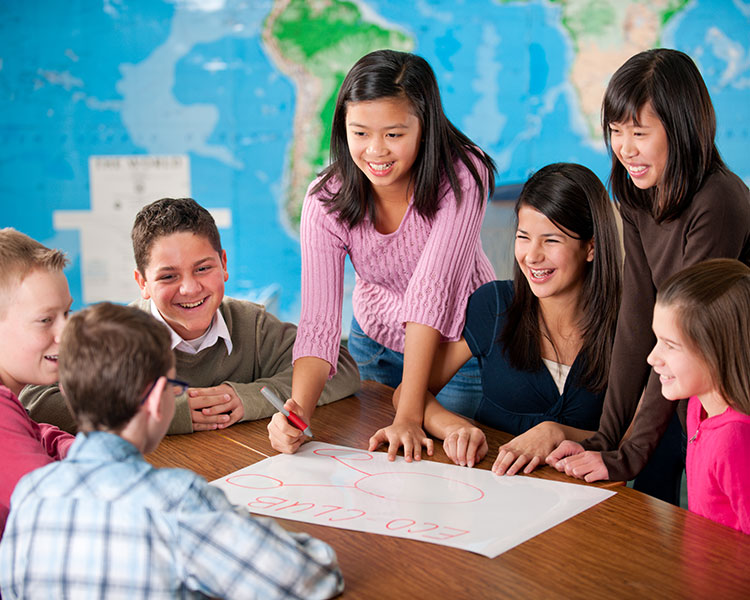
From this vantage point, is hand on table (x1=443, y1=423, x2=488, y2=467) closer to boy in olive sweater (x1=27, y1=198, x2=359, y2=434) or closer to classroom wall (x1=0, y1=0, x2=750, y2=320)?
boy in olive sweater (x1=27, y1=198, x2=359, y2=434)

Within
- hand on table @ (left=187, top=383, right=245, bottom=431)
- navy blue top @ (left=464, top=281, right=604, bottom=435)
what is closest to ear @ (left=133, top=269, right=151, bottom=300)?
hand on table @ (left=187, top=383, right=245, bottom=431)

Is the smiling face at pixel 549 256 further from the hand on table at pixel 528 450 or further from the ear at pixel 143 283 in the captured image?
the ear at pixel 143 283

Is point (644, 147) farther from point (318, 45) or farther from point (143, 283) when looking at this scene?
point (318, 45)

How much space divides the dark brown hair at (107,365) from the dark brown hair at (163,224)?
648 mm

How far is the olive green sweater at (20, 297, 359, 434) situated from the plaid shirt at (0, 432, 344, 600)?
56 cm

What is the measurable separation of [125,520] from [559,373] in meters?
0.92

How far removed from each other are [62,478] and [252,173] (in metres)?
3.02

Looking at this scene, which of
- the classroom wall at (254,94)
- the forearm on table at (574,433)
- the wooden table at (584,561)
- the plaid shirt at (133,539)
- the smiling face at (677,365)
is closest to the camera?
the plaid shirt at (133,539)

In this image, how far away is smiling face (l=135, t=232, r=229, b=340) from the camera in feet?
4.38

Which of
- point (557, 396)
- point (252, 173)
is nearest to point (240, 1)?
point (252, 173)

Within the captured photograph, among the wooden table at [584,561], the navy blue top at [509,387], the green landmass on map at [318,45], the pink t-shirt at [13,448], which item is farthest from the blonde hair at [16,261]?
the green landmass on map at [318,45]

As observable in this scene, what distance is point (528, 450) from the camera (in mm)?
1104

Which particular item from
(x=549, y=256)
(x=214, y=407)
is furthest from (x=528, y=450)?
(x=214, y=407)

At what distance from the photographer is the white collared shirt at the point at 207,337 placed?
4.50ft
